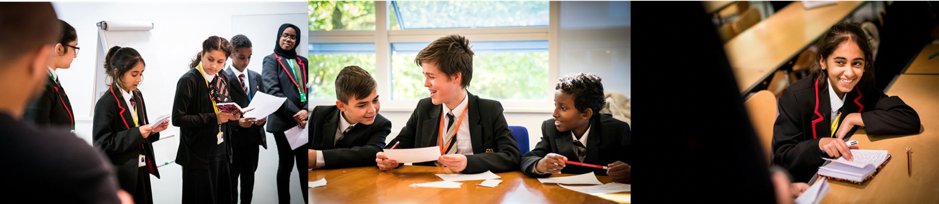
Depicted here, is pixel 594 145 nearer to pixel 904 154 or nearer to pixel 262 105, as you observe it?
pixel 904 154

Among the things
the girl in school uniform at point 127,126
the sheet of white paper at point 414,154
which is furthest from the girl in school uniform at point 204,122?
the sheet of white paper at point 414,154

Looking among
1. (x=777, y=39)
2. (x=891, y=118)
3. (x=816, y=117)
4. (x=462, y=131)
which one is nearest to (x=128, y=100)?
(x=462, y=131)

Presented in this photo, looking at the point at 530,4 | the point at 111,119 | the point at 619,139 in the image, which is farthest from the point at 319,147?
the point at 619,139

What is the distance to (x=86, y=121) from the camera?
10.2 ft

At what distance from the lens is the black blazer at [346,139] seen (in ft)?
10.2

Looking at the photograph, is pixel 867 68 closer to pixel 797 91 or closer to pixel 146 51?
pixel 797 91

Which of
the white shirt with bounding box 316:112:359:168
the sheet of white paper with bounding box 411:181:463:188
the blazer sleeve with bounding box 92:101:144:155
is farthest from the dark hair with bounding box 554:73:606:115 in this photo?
the blazer sleeve with bounding box 92:101:144:155

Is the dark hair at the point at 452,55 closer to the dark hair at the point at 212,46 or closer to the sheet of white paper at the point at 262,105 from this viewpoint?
the sheet of white paper at the point at 262,105

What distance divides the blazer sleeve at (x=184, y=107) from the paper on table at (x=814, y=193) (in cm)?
307

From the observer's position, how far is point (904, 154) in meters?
2.97

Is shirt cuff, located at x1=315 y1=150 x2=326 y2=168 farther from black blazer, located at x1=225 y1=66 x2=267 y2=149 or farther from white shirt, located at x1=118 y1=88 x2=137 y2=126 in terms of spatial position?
white shirt, located at x1=118 y1=88 x2=137 y2=126

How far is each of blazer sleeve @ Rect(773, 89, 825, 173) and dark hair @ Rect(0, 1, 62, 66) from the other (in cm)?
317

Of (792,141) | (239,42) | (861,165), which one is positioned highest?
(239,42)

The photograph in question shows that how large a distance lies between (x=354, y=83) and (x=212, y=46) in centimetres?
87
